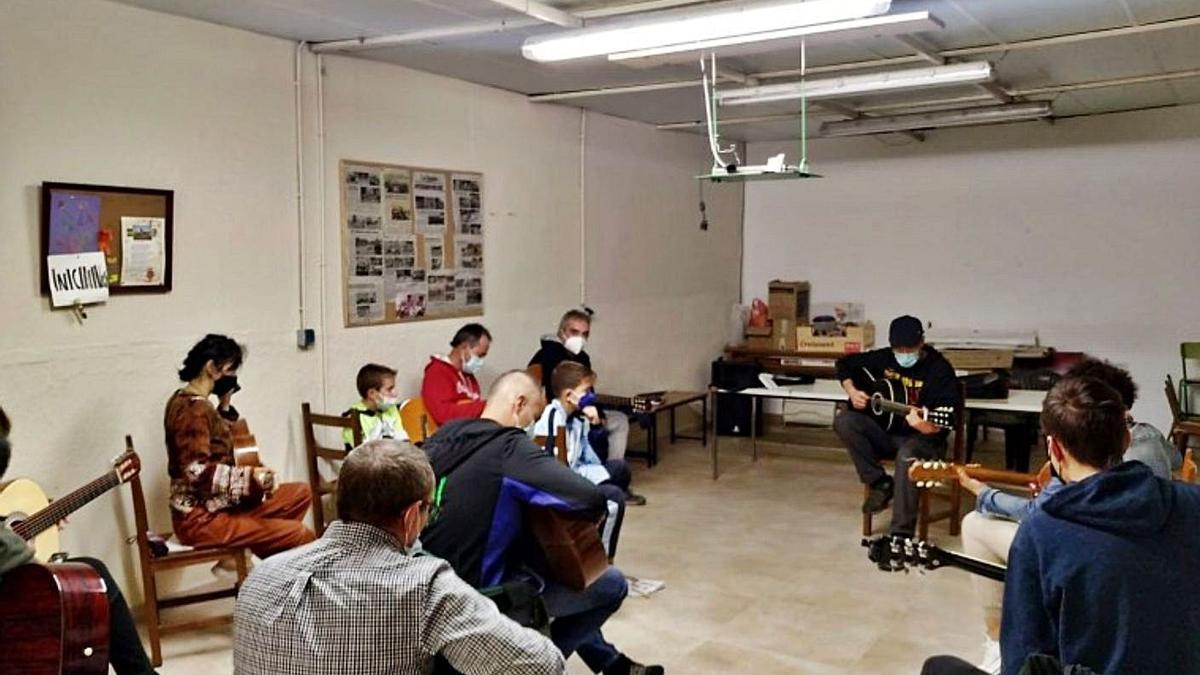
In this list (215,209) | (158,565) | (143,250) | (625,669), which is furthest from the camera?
(215,209)

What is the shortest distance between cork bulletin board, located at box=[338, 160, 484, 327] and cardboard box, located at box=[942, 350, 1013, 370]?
3865 mm

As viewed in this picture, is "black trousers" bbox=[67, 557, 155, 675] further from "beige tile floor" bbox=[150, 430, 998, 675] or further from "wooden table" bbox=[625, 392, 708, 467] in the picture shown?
"wooden table" bbox=[625, 392, 708, 467]

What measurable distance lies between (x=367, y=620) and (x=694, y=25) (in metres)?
2.92

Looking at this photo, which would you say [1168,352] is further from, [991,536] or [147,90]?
[147,90]

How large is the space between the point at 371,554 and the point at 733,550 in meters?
3.67

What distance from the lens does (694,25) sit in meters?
3.96

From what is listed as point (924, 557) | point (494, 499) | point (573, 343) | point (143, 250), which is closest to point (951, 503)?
point (573, 343)

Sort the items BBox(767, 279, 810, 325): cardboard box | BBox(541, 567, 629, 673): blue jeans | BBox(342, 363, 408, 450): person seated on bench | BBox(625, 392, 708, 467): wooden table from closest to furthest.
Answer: BBox(541, 567, 629, 673): blue jeans
BBox(342, 363, 408, 450): person seated on bench
BBox(625, 392, 708, 467): wooden table
BBox(767, 279, 810, 325): cardboard box

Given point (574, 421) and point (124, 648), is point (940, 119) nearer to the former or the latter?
point (574, 421)

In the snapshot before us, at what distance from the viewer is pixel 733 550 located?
5238 millimetres

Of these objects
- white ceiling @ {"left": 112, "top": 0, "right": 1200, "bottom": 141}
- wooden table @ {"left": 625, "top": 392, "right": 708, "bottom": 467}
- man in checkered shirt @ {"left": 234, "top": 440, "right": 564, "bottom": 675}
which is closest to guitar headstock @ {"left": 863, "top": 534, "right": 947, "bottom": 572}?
man in checkered shirt @ {"left": 234, "top": 440, "right": 564, "bottom": 675}

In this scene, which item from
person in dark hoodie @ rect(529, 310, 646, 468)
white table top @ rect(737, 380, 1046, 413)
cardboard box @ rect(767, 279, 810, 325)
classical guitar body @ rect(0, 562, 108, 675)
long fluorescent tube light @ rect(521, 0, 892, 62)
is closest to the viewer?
classical guitar body @ rect(0, 562, 108, 675)

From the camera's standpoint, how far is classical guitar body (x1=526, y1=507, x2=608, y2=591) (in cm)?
299

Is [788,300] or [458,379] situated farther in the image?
[788,300]
